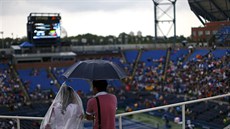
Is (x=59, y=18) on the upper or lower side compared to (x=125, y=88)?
upper

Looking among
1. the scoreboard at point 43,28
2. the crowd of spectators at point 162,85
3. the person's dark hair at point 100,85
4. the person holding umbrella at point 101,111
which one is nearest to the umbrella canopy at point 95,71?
the person's dark hair at point 100,85

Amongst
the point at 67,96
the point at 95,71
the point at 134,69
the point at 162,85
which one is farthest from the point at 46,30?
the point at 67,96

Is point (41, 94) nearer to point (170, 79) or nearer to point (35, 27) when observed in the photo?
point (35, 27)

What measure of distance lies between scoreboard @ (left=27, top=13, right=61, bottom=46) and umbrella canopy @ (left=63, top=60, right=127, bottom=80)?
2356 cm

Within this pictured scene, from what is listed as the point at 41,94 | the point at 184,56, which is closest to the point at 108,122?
the point at 41,94

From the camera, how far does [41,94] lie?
20344mm

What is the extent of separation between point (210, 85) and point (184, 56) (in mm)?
8037

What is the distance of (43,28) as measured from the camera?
25.3 m

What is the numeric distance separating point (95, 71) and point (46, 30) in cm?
2393

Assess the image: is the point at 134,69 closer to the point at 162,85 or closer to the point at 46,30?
the point at 162,85

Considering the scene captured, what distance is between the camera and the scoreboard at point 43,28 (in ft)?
81.9

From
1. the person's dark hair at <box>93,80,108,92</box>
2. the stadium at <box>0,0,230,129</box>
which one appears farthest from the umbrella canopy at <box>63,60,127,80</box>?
the stadium at <box>0,0,230,129</box>

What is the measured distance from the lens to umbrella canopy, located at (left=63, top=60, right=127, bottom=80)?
87.4 inches

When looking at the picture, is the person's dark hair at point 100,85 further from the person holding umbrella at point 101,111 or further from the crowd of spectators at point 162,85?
the crowd of spectators at point 162,85
